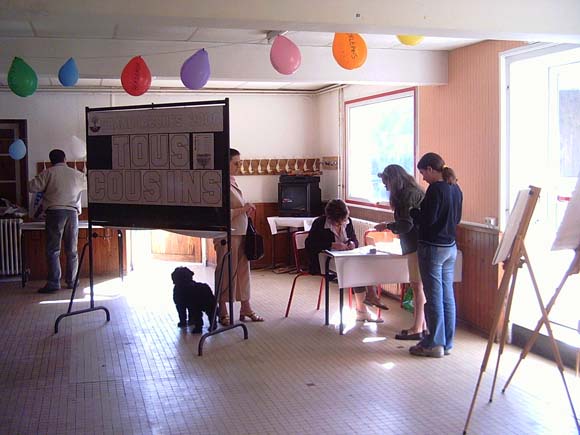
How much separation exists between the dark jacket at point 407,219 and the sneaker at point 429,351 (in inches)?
31.2

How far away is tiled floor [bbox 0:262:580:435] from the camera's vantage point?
407cm

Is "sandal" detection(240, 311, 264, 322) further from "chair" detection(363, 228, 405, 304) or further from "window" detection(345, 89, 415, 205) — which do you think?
"window" detection(345, 89, 415, 205)

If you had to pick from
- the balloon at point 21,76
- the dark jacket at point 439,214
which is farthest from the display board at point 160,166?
the dark jacket at point 439,214

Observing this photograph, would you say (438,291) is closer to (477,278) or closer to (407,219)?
(407,219)

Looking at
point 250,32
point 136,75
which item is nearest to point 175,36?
point 136,75

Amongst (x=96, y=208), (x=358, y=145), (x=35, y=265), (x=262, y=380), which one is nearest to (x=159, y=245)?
(x=35, y=265)

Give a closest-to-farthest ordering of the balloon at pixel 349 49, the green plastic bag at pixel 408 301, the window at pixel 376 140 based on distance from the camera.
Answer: the balloon at pixel 349 49, the green plastic bag at pixel 408 301, the window at pixel 376 140

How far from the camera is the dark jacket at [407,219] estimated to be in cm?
555

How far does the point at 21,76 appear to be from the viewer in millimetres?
5758

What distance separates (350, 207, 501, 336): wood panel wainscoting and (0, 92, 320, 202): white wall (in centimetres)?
428

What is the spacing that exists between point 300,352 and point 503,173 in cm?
223

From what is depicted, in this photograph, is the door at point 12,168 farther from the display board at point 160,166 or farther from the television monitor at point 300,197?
the display board at point 160,166

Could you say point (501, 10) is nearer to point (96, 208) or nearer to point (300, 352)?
point (300, 352)

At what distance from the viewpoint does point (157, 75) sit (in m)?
6.33
